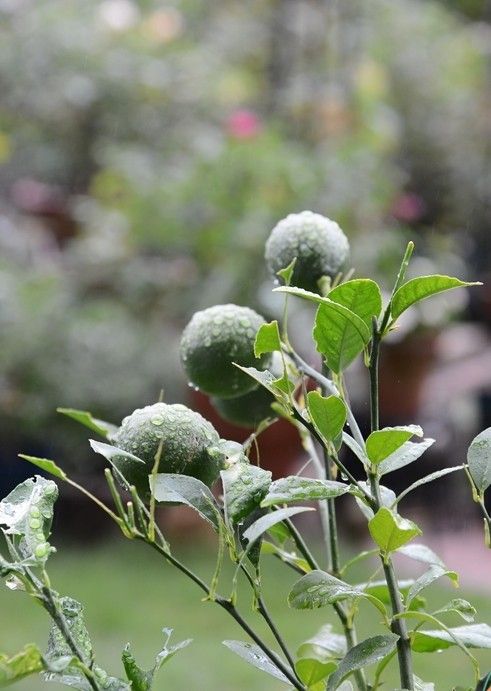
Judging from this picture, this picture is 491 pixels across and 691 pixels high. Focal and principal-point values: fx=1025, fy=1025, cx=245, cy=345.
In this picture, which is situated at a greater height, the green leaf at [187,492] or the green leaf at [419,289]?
the green leaf at [419,289]

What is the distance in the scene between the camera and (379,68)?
4.73 metres

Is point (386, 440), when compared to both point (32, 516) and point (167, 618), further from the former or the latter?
point (167, 618)

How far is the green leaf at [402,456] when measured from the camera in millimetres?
519

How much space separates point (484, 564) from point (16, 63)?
2739mm

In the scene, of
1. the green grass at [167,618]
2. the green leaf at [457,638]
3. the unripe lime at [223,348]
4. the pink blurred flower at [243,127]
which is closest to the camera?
the green leaf at [457,638]

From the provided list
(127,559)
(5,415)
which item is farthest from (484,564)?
(5,415)

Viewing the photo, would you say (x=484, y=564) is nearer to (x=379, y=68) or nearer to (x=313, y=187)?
(x=313, y=187)

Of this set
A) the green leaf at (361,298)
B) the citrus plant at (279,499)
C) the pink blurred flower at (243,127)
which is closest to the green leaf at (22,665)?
the citrus plant at (279,499)

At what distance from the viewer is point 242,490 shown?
479mm

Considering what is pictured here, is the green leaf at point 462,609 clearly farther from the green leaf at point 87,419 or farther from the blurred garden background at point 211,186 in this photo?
the blurred garden background at point 211,186

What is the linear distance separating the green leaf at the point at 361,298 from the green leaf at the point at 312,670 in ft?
0.64

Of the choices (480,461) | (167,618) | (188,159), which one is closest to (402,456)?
(480,461)

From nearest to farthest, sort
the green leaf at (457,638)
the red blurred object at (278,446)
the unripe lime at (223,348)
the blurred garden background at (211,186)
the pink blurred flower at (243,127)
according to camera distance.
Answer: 1. the green leaf at (457,638)
2. the unripe lime at (223,348)
3. the red blurred object at (278,446)
4. the blurred garden background at (211,186)
5. the pink blurred flower at (243,127)

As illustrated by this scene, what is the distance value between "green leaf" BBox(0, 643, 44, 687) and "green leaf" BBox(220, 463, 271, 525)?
0.11m
